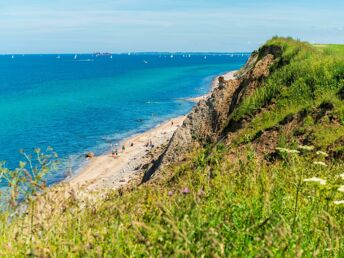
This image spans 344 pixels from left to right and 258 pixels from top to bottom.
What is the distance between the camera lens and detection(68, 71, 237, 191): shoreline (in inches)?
1722

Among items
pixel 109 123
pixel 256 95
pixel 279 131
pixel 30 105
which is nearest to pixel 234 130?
pixel 256 95

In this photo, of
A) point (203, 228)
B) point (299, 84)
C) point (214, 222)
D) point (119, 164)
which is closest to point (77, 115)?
point (119, 164)

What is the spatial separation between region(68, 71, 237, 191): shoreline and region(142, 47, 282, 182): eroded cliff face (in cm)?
1205

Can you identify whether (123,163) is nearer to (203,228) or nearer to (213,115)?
(213,115)

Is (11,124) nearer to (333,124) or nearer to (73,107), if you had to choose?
(73,107)

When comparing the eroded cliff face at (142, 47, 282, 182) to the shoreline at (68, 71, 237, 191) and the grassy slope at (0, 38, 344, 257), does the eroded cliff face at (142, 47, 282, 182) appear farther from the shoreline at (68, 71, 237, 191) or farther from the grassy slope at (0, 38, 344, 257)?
the shoreline at (68, 71, 237, 191)

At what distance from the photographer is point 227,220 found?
19.4 feet

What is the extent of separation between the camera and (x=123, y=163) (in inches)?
2105

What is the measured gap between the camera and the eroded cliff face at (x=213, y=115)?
24.9 metres

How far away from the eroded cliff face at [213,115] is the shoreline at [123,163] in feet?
39.5

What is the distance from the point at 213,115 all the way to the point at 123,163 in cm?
2823

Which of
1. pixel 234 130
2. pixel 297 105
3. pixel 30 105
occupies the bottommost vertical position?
pixel 30 105

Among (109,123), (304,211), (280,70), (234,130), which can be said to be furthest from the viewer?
(109,123)

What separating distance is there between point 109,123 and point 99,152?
2307cm
